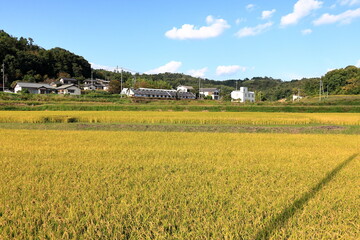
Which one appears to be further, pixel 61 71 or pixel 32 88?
pixel 61 71

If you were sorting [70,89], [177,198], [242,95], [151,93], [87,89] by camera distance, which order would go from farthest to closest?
[242,95] < [87,89] < [151,93] < [70,89] < [177,198]

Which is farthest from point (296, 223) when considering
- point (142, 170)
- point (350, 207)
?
point (142, 170)

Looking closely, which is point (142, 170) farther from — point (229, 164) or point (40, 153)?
point (40, 153)

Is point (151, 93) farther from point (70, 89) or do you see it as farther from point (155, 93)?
point (70, 89)

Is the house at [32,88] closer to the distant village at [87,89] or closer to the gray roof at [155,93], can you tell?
the distant village at [87,89]

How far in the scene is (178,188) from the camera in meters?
4.67

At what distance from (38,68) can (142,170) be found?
3737 inches

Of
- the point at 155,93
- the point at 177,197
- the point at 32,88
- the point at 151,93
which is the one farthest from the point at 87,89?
the point at 177,197

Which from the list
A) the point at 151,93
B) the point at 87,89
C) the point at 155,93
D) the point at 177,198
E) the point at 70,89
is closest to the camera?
the point at 177,198

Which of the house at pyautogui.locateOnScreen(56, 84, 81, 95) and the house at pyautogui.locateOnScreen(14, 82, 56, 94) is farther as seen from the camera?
the house at pyautogui.locateOnScreen(56, 84, 81, 95)

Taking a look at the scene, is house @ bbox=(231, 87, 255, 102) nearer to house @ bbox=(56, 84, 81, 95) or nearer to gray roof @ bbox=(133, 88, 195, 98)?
gray roof @ bbox=(133, 88, 195, 98)

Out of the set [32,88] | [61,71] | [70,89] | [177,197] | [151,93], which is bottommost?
[177,197]

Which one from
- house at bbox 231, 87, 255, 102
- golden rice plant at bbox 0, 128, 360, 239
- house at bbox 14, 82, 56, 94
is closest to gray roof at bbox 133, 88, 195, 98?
house at bbox 231, 87, 255, 102

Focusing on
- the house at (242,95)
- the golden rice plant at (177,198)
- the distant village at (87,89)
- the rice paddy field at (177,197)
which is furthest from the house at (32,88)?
the golden rice plant at (177,198)
